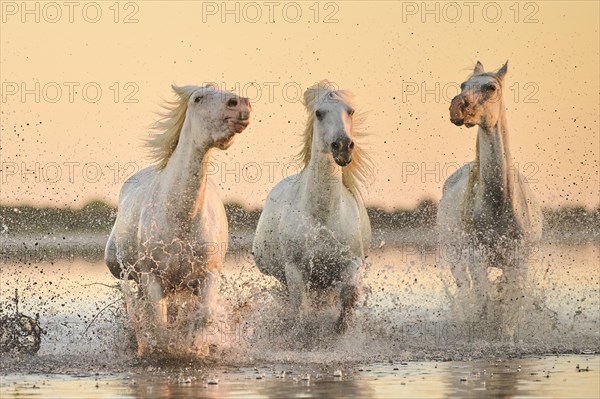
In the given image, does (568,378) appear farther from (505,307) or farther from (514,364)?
(505,307)

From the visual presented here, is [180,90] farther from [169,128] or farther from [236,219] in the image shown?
[236,219]

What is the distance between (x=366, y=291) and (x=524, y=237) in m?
1.78

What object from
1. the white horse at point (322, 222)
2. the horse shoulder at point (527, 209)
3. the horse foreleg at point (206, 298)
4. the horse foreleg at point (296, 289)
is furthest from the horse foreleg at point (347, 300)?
the horse shoulder at point (527, 209)

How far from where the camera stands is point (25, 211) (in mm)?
32812

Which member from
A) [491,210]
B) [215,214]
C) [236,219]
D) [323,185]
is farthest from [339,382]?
[236,219]

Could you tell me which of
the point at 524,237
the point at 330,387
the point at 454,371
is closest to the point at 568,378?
the point at 454,371

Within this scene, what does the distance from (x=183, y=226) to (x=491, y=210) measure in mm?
3323

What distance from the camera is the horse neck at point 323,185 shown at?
13.2m

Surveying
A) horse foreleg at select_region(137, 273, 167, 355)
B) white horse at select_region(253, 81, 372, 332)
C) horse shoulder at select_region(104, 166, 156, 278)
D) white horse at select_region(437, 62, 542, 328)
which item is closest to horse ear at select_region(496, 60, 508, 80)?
white horse at select_region(437, 62, 542, 328)

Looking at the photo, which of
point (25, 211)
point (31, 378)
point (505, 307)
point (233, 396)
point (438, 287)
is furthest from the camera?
point (25, 211)

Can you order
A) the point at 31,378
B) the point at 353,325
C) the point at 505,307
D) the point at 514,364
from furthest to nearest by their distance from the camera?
1. the point at 505,307
2. the point at 353,325
3. the point at 514,364
4. the point at 31,378

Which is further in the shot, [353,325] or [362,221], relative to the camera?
[362,221]

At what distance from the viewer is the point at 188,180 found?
11.9 m

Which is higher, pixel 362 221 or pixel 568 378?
pixel 362 221
